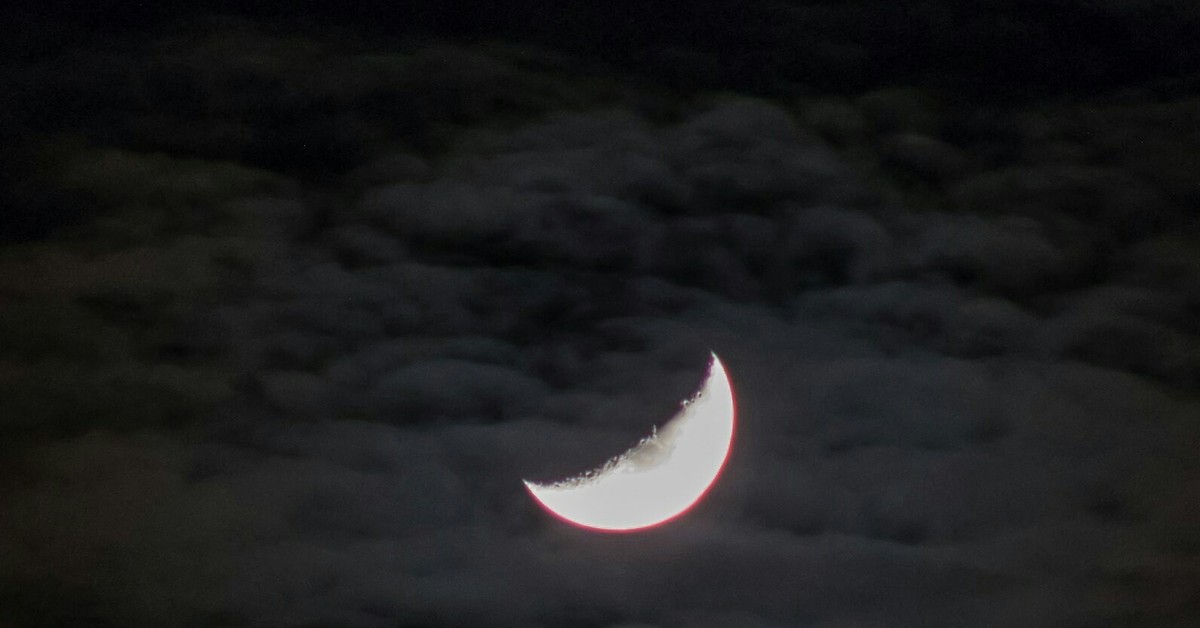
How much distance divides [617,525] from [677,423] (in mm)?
1164

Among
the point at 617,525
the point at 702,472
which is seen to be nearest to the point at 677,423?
the point at 702,472

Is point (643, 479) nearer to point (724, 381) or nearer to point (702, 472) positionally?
point (702, 472)

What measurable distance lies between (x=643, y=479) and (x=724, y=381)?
129 cm

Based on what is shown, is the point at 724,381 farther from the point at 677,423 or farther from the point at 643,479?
the point at 643,479

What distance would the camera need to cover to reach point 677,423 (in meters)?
8.95

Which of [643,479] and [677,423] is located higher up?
[677,423]

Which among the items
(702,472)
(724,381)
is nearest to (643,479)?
(702,472)

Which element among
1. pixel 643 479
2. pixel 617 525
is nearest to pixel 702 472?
pixel 643 479

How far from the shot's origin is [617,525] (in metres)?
9.17

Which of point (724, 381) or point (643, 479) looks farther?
point (724, 381)

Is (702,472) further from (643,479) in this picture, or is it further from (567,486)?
(567,486)

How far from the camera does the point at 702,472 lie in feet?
28.2

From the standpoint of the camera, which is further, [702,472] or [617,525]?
[617,525]

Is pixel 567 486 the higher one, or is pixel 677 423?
pixel 677 423
